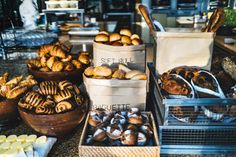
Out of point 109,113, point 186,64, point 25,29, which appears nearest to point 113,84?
point 109,113

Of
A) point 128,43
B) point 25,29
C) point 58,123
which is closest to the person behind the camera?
point 58,123

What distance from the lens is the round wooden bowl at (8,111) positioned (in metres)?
0.98

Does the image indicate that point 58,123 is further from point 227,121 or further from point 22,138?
point 227,121

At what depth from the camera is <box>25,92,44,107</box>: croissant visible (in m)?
0.92

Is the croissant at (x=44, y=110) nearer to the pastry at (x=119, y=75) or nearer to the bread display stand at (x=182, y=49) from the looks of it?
the pastry at (x=119, y=75)

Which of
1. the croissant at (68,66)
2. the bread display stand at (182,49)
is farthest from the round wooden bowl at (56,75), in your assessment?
the bread display stand at (182,49)

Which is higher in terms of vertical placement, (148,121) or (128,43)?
(128,43)

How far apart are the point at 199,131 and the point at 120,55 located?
1.53 feet

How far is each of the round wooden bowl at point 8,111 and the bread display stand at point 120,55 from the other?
0.41 meters

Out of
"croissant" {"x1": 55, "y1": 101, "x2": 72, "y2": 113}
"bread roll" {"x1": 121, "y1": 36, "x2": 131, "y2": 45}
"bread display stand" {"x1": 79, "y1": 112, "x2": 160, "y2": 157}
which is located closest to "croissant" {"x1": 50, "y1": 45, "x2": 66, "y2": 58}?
"bread roll" {"x1": 121, "y1": 36, "x2": 131, "y2": 45}

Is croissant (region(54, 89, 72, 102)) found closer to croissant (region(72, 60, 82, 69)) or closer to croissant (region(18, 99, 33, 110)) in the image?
croissant (region(18, 99, 33, 110))

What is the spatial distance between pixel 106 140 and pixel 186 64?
498 mm

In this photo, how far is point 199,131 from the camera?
87 cm

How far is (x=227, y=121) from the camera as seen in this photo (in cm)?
85
